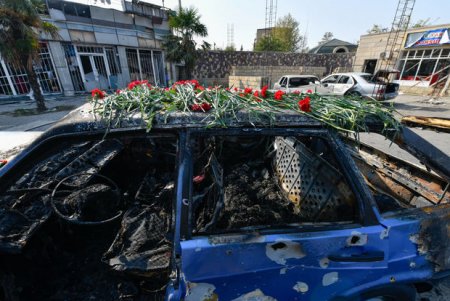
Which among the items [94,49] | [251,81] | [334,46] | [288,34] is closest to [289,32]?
[288,34]

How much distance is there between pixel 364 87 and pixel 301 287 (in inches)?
445

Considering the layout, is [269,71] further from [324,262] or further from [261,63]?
[324,262]

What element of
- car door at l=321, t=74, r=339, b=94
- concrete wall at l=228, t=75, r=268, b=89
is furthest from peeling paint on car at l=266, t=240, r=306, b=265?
concrete wall at l=228, t=75, r=268, b=89

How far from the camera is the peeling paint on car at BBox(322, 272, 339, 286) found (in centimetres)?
127

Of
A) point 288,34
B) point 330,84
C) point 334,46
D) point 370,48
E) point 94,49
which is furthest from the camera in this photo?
point 288,34

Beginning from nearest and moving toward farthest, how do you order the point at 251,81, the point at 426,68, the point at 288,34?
the point at 251,81, the point at 426,68, the point at 288,34

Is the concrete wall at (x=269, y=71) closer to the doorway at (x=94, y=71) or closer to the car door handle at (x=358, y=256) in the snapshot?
the doorway at (x=94, y=71)

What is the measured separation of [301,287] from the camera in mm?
1271

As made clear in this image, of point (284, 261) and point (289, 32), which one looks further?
point (289, 32)

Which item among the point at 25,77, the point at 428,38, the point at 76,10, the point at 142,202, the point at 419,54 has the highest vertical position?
the point at 76,10

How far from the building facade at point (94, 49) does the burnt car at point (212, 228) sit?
12.6 m

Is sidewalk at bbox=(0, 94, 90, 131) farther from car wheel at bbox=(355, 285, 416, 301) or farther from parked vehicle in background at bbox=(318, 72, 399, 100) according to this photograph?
parked vehicle in background at bbox=(318, 72, 399, 100)

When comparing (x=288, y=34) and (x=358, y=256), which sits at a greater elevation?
(x=288, y=34)

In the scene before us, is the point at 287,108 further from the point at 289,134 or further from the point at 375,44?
the point at 375,44
